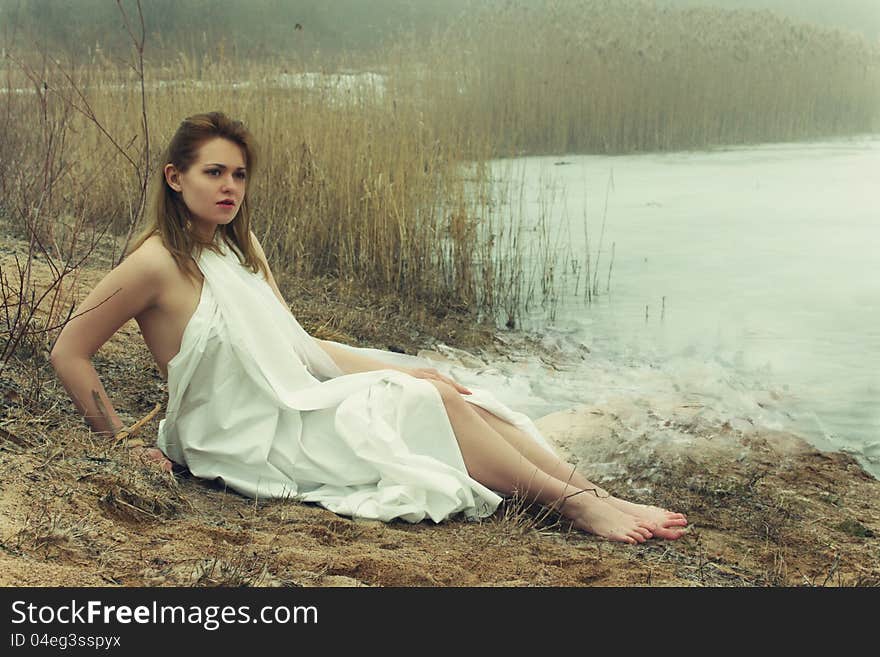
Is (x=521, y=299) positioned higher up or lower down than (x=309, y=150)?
lower down

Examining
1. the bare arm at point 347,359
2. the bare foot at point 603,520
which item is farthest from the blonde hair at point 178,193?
the bare foot at point 603,520

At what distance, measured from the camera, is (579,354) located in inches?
174

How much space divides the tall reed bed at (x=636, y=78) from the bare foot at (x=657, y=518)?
351 centimetres

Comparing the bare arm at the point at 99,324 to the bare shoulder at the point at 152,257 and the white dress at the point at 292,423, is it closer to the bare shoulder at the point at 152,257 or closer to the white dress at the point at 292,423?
the bare shoulder at the point at 152,257

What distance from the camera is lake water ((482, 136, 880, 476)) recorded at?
3.97 metres

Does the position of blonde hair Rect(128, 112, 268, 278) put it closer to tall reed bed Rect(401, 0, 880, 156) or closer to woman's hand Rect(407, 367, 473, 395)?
woman's hand Rect(407, 367, 473, 395)

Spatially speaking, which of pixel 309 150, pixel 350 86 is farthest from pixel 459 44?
pixel 309 150

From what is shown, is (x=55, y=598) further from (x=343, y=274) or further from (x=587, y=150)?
(x=587, y=150)

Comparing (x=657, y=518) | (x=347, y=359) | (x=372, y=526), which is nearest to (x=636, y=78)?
(x=347, y=359)

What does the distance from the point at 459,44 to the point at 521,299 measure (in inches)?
83.5

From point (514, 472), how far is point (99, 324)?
0.93 meters

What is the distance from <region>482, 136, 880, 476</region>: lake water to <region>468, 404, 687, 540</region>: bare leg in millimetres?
1162

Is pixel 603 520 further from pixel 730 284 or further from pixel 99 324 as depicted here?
pixel 730 284

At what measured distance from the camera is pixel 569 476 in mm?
2293
